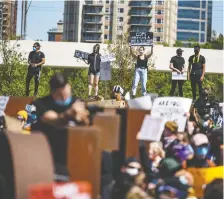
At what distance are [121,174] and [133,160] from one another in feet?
0.77

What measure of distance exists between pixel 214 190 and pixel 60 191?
11.2 ft

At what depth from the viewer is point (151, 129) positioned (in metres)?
8.95

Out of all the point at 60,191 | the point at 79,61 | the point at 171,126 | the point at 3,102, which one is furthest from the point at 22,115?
the point at 79,61

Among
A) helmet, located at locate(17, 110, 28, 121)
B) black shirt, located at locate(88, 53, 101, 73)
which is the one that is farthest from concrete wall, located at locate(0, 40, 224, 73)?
helmet, located at locate(17, 110, 28, 121)

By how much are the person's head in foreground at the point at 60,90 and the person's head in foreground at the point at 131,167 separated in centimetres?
85

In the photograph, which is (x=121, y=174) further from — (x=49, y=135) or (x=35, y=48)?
(x=35, y=48)

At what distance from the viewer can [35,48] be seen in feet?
67.5

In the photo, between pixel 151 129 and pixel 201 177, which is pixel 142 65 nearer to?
pixel 201 177

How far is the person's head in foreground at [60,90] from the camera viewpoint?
7.97 meters

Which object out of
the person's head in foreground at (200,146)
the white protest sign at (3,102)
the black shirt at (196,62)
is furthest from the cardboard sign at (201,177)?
the black shirt at (196,62)

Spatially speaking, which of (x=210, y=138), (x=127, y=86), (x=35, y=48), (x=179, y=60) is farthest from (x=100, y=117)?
(x=127, y=86)

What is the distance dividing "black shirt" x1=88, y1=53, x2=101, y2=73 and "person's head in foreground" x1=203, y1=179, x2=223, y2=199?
1216 centimetres

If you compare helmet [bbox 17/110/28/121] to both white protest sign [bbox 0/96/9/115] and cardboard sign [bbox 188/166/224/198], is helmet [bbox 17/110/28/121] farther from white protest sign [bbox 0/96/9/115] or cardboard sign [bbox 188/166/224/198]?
cardboard sign [bbox 188/166/224/198]

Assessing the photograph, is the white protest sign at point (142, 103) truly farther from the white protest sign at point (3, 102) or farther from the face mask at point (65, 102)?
the white protest sign at point (3, 102)
